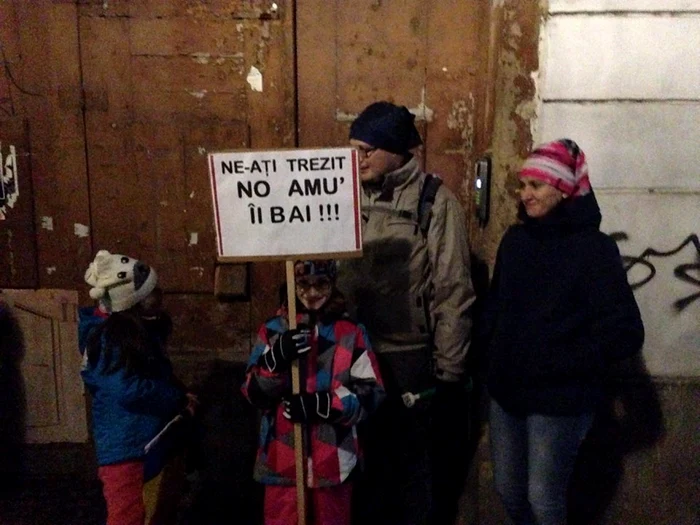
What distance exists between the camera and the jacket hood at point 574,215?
2.52m

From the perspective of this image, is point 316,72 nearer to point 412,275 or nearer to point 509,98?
point 509,98

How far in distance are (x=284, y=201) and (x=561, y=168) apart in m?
0.92

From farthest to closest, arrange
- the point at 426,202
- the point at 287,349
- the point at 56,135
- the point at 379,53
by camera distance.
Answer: the point at 56,135 < the point at 379,53 < the point at 426,202 < the point at 287,349

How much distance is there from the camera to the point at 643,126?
2.91 m

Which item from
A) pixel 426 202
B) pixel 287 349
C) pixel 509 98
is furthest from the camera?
pixel 509 98

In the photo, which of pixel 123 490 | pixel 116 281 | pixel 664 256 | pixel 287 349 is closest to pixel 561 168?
pixel 664 256

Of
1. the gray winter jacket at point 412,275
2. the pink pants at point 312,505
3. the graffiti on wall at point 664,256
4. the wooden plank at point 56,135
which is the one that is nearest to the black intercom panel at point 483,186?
the gray winter jacket at point 412,275

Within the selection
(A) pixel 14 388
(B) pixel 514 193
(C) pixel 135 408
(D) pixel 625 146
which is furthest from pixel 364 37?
(A) pixel 14 388

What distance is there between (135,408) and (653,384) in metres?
2.07

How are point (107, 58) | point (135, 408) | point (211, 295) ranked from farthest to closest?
point (211, 295) → point (107, 58) → point (135, 408)

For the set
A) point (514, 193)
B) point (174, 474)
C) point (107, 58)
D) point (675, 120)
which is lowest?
point (174, 474)

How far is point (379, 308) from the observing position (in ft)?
9.52

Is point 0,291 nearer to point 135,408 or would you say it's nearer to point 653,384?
point 135,408

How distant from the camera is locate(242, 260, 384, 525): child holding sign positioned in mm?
2592
